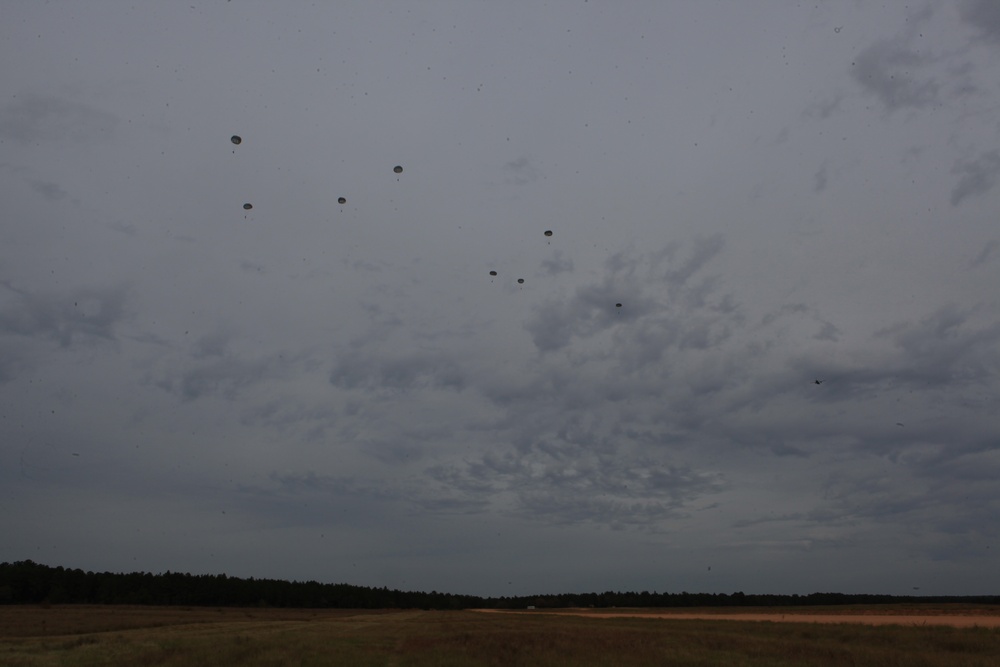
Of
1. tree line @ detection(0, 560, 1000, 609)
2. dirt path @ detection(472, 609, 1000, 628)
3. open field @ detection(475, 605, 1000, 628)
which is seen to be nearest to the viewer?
dirt path @ detection(472, 609, 1000, 628)

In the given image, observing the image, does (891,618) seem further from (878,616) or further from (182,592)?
(182,592)

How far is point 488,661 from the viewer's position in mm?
30141

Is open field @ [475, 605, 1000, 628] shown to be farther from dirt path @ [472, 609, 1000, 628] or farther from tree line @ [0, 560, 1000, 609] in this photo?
tree line @ [0, 560, 1000, 609]

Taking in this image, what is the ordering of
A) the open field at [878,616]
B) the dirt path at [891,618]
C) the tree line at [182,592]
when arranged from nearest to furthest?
the dirt path at [891,618], the open field at [878,616], the tree line at [182,592]

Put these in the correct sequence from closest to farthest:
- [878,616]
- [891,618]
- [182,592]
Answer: [891,618], [878,616], [182,592]

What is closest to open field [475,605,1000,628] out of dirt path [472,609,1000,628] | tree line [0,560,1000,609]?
dirt path [472,609,1000,628]

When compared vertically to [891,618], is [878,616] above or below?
above

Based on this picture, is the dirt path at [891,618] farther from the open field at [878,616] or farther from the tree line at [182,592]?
the tree line at [182,592]

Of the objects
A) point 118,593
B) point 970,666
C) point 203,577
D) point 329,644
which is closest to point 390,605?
point 203,577

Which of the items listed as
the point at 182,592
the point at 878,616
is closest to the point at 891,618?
the point at 878,616

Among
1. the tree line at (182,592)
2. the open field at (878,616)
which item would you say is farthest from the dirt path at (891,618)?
the tree line at (182,592)

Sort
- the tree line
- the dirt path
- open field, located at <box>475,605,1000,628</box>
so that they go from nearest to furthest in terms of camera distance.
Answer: the dirt path < open field, located at <box>475,605,1000,628</box> < the tree line

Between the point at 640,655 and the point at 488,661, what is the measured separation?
6999 mm

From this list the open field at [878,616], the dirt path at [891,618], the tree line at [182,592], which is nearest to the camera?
the dirt path at [891,618]
